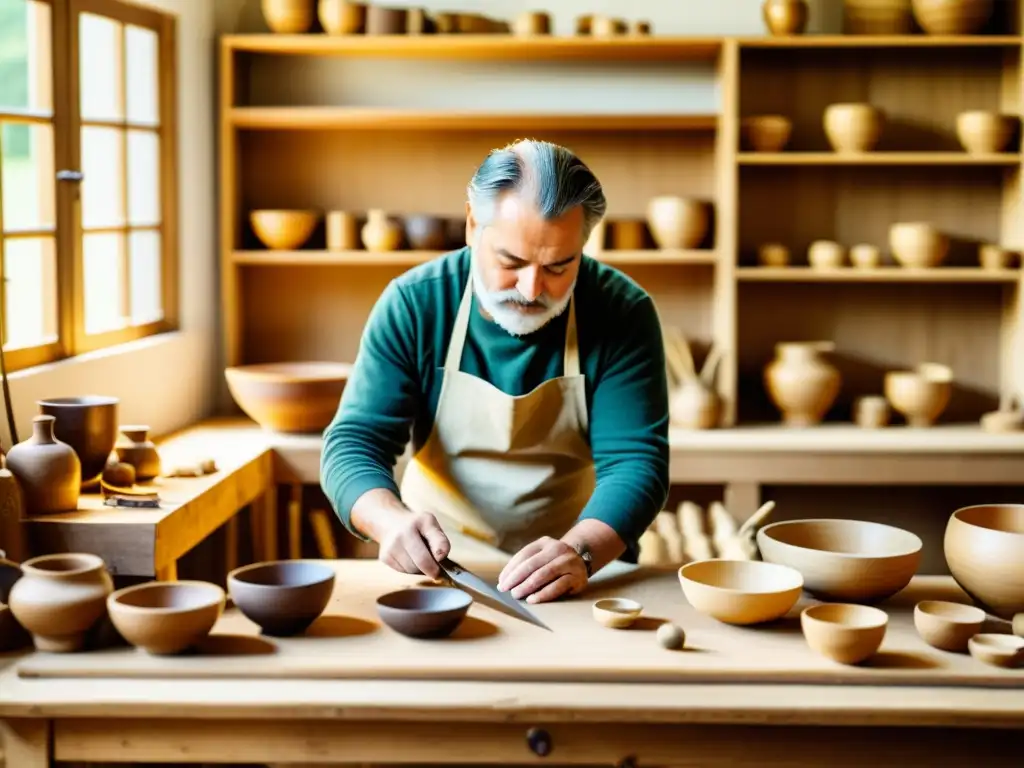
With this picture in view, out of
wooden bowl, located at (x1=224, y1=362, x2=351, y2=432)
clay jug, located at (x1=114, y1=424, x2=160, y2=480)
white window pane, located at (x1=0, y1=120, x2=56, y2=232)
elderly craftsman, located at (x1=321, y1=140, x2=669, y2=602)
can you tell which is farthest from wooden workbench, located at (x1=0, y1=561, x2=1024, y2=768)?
wooden bowl, located at (x1=224, y1=362, x2=351, y2=432)

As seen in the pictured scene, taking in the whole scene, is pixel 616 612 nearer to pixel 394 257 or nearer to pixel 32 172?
pixel 32 172

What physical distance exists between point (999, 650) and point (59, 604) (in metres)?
1.38

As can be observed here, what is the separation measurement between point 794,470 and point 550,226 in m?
2.15

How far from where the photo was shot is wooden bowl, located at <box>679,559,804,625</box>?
188 centimetres

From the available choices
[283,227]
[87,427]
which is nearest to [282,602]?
[87,427]

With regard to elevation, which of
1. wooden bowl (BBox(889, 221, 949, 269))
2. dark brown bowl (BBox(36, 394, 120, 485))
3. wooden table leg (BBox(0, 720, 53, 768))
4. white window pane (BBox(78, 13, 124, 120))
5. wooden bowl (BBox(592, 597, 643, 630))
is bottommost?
wooden table leg (BBox(0, 720, 53, 768))

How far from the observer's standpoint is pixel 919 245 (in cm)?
439

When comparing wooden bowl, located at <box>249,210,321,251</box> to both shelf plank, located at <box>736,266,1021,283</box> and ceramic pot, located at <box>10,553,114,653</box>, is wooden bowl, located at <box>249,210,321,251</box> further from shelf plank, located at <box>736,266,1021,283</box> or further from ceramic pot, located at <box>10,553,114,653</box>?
ceramic pot, located at <box>10,553,114,653</box>

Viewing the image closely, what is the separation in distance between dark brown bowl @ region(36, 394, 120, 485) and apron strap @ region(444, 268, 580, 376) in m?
0.95

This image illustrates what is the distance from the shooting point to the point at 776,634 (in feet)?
6.18

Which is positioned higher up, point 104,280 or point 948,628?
point 104,280

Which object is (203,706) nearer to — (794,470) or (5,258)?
(5,258)

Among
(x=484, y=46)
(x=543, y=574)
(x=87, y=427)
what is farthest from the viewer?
(x=484, y=46)

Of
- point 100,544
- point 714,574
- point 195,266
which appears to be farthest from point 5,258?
point 714,574
